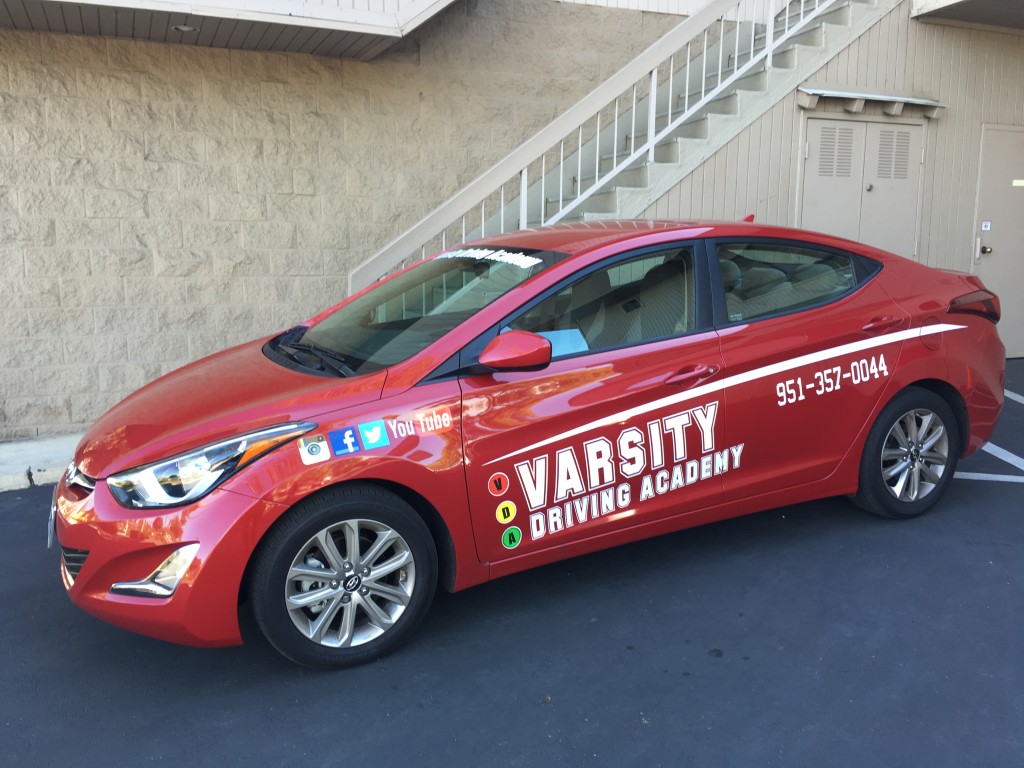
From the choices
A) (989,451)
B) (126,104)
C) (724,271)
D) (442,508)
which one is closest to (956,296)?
(724,271)

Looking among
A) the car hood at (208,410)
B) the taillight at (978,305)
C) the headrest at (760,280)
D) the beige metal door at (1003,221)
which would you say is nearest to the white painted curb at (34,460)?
the car hood at (208,410)

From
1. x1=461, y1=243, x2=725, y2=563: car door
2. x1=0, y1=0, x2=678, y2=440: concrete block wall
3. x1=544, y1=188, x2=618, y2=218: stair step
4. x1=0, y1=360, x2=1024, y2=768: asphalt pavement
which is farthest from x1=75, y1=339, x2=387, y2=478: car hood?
x1=544, y1=188, x2=618, y2=218: stair step

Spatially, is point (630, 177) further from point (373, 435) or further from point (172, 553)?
point (172, 553)

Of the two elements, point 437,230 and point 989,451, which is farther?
point 437,230

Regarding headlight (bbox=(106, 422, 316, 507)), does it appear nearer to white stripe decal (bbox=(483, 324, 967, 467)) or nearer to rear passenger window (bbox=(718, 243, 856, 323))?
white stripe decal (bbox=(483, 324, 967, 467))

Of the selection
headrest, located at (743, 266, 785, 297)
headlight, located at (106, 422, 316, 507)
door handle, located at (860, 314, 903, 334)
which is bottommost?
door handle, located at (860, 314, 903, 334)

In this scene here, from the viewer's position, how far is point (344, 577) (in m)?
3.22

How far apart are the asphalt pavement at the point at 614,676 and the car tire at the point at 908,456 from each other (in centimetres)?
27

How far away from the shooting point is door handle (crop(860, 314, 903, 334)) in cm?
431

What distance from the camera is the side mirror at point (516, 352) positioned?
3.35 m

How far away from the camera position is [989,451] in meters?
5.95

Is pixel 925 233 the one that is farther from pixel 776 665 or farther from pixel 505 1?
pixel 776 665

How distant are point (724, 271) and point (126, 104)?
475 cm

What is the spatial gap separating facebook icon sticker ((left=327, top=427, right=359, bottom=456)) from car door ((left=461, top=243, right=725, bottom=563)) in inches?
16.7
